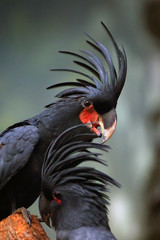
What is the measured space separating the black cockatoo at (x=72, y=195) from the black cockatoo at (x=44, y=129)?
42 cm

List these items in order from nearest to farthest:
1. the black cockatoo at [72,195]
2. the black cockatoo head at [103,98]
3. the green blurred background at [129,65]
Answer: the black cockatoo at [72,195] → the black cockatoo head at [103,98] → the green blurred background at [129,65]

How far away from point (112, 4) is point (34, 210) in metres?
3.86

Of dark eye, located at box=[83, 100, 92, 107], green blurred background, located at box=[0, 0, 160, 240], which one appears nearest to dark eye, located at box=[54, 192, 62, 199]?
dark eye, located at box=[83, 100, 92, 107]

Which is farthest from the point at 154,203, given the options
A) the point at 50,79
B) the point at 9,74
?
the point at 9,74

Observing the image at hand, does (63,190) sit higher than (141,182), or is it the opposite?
(63,190)

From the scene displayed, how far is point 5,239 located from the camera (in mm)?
2572

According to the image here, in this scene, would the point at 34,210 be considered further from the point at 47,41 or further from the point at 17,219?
the point at 17,219

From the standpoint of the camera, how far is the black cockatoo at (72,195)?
8.42 ft

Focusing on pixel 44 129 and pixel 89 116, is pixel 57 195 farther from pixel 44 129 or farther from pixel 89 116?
pixel 89 116

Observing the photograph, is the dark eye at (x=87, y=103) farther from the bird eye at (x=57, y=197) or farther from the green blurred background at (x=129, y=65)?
the green blurred background at (x=129, y=65)

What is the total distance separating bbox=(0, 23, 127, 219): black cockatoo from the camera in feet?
10.2

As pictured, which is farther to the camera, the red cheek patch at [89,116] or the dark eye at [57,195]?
the red cheek patch at [89,116]

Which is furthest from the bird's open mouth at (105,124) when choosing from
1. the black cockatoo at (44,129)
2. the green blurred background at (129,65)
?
the green blurred background at (129,65)

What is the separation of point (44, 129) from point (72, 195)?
33.3 inches
